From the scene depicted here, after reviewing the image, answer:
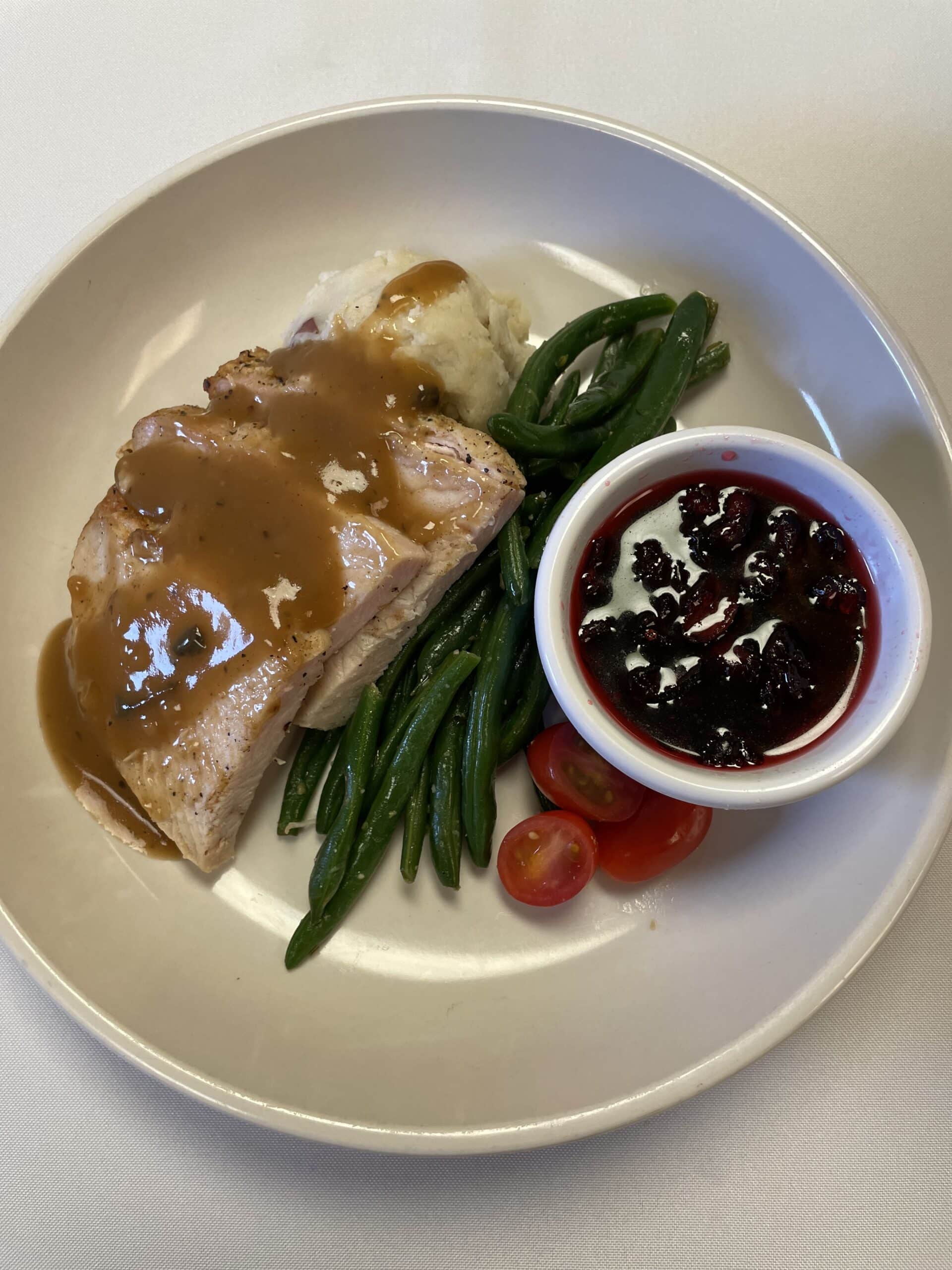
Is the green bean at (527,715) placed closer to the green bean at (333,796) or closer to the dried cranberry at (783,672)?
the green bean at (333,796)

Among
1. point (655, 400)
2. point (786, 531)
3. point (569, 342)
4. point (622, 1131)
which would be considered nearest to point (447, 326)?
point (569, 342)

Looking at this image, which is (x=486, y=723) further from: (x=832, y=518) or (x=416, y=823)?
(x=832, y=518)

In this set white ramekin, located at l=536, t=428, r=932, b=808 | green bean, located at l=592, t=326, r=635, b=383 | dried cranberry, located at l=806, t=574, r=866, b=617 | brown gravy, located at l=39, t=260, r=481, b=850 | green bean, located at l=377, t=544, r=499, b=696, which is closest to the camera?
white ramekin, located at l=536, t=428, r=932, b=808

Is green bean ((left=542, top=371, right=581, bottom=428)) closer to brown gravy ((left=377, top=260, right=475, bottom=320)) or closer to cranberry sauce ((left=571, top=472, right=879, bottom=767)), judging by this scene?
brown gravy ((left=377, top=260, right=475, bottom=320))

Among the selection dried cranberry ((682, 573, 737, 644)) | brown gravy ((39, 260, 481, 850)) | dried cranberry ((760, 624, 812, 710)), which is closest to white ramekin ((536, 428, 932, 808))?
dried cranberry ((760, 624, 812, 710))

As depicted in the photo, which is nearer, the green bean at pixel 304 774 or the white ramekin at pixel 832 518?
the white ramekin at pixel 832 518

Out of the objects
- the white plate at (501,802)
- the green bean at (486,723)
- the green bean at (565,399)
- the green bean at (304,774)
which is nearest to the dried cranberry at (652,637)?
the green bean at (486,723)

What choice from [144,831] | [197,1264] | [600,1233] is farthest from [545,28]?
[197,1264]
